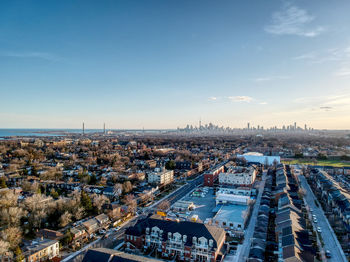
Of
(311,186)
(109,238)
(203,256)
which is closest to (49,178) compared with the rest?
(109,238)

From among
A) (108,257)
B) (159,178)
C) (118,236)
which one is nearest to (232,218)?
(118,236)

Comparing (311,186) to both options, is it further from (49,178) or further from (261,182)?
(49,178)

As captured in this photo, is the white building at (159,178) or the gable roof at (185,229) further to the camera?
the white building at (159,178)

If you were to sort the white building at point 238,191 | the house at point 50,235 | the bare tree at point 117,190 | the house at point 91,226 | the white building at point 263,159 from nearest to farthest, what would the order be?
the house at point 50,235, the house at point 91,226, the bare tree at point 117,190, the white building at point 238,191, the white building at point 263,159

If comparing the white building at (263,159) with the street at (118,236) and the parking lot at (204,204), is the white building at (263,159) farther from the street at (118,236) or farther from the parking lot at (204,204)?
the street at (118,236)

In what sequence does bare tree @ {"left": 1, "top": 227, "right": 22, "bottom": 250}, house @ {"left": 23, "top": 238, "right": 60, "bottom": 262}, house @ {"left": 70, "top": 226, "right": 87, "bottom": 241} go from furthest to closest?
house @ {"left": 70, "top": 226, "right": 87, "bottom": 241}
bare tree @ {"left": 1, "top": 227, "right": 22, "bottom": 250}
house @ {"left": 23, "top": 238, "right": 60, "bottom": 262}

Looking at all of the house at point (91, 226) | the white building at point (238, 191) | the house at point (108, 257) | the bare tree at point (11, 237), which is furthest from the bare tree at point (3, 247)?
the white building at point (238, 191)

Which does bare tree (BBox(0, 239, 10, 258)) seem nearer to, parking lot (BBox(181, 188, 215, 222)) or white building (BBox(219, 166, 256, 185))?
parking lot (BBox(181, 188, 215, 222))

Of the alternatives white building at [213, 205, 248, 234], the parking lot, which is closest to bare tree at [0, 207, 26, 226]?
the parking lot

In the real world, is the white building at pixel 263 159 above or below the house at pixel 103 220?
above

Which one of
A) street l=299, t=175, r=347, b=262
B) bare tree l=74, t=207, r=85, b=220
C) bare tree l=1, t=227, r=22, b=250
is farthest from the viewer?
bare tree l=74, t=207, r=85, b=220

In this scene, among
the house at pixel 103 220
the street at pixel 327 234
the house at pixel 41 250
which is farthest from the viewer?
the house at pixel 103 220
